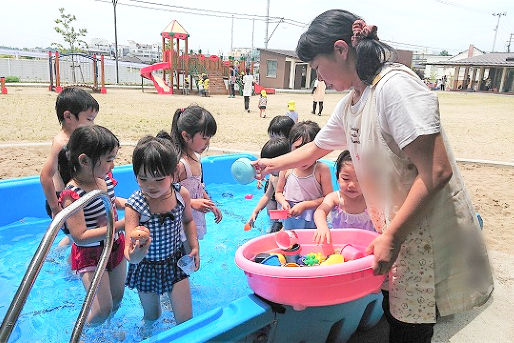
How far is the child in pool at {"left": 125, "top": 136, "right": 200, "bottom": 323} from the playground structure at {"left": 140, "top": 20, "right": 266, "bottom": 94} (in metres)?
22.2

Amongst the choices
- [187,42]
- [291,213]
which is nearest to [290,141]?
[291,213]

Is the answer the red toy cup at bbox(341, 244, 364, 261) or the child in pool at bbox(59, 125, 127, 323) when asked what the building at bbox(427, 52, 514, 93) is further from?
the child in pool at bbox(59, 125, 127, 323)

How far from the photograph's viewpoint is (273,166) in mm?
2555

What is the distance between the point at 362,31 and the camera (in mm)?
1588

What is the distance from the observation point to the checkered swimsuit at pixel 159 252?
2.29 m

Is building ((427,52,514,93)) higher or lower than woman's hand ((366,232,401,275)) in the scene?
higher

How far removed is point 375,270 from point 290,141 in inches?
83.9

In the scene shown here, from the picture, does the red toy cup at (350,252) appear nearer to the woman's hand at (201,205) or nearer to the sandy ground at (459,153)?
the sandy ground at (459,153)

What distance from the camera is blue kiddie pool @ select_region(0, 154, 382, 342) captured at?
210 cm

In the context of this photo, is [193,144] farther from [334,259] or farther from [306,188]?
[334,259]

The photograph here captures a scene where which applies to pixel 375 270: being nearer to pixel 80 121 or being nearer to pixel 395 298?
pixel 395 298

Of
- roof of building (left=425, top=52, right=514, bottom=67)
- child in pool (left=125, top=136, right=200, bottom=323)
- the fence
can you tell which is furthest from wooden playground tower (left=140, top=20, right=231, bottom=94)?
roof of building (left=425, top=52, right=514, bottom=67)

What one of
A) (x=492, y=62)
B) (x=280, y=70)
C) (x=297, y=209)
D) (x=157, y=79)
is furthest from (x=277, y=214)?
(x=492, y=62)

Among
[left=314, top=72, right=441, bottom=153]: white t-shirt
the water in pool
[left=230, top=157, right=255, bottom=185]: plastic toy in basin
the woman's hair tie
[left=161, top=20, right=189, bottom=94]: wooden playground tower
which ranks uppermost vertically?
[left=161, top=20, right=189, bottom=94]: wooden playground tower
